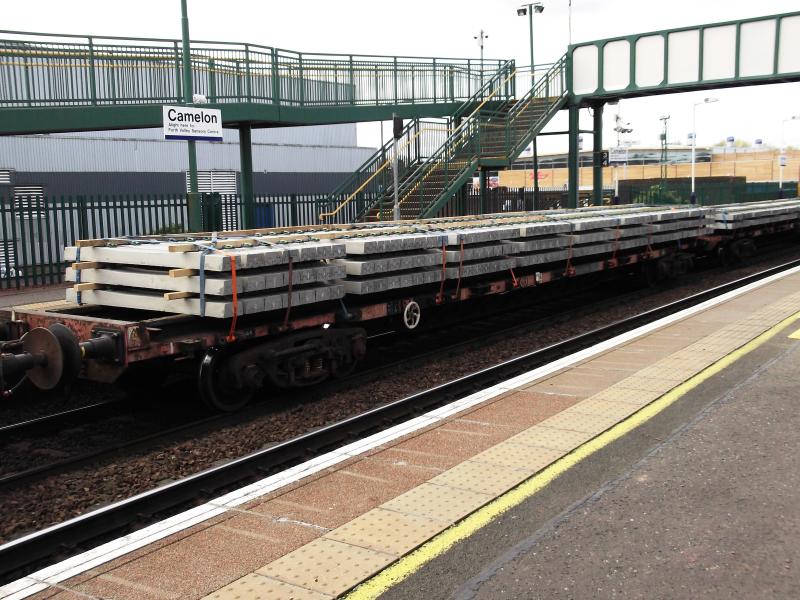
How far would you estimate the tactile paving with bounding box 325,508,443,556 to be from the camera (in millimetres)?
4562

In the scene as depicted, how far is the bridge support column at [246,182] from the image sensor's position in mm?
20750

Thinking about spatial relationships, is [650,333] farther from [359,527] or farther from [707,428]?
[359,527]

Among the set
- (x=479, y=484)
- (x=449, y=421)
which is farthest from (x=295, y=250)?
(x=479, y=484)

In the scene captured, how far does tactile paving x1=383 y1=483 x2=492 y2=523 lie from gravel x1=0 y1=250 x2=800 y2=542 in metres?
2.29

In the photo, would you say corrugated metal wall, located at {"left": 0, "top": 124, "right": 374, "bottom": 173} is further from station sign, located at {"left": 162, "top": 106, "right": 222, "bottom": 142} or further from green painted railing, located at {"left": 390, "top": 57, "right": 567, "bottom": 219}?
station sign, located at {"left": 162, "top": 106, "right": 222, "bottom": 142}

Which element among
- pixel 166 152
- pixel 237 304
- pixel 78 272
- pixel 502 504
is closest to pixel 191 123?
pixel 78 272

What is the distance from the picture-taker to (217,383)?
26.6ft

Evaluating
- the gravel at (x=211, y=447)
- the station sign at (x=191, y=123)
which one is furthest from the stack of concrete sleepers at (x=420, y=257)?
the station sign at (x=191, y=123)

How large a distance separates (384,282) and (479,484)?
407cm

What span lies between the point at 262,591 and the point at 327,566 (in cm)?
→ 40

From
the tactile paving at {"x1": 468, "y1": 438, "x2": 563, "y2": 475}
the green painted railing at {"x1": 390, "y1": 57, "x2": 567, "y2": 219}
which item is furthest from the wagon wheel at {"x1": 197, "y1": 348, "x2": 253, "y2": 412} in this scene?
the green painted railing at {"x1": 390, "y1": 57, "x2": 567, "y2": 219}

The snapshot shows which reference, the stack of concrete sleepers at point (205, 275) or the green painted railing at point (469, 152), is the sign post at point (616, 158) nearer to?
the green painted railing at point (469, 152)

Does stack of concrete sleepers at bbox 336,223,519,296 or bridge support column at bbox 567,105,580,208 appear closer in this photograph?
stack of concrete sleepers at bbox 336,223,519,296

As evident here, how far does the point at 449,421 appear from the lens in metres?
7.09
